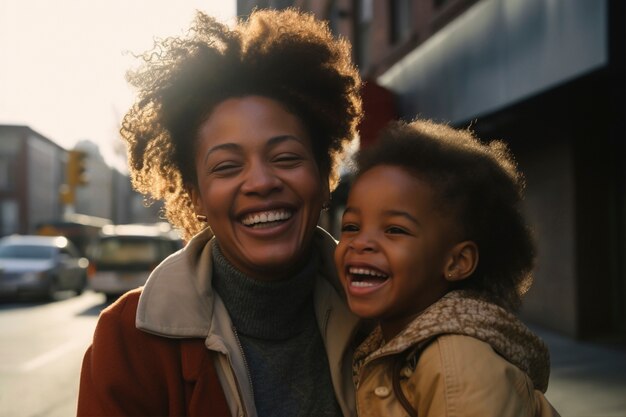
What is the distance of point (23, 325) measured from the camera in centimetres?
1325

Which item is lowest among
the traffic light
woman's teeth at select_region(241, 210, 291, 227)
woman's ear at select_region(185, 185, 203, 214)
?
woman's teeth at select_region(241, 210, 291, 227)

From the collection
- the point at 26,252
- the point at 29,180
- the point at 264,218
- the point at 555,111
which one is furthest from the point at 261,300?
the point at 29,180

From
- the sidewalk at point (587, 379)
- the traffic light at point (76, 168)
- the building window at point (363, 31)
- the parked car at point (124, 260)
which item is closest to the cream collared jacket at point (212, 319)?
the sidewalk at point (587, 379)

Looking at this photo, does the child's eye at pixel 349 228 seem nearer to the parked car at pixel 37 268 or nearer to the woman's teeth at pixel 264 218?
the woman's teeth at pixel 264 218

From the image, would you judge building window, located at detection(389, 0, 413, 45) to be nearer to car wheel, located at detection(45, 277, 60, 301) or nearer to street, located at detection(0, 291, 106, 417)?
street, located at detection(0, 291, 106, 417)

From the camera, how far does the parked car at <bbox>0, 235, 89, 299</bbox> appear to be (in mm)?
17422

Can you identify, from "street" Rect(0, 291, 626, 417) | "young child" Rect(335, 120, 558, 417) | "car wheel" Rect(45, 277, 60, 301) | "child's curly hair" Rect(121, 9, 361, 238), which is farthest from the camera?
"car wheel" Rect(45, 277, 60, 301)

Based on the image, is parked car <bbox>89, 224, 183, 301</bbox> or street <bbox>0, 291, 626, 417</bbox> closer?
street <bbox>0, 291, 626, 417</bbox>

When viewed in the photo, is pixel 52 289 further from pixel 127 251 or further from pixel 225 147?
pixel 225 147

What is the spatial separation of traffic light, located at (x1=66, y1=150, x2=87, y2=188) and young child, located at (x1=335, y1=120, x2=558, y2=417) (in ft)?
65.9

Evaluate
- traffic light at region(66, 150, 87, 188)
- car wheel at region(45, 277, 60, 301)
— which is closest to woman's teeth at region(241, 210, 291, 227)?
car wheel at region(45, 277, 60, 301)

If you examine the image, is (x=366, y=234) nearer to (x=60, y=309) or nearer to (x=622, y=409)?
(x=622, y=409)

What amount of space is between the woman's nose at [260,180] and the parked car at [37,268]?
16318 mm

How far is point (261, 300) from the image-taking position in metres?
2.39
